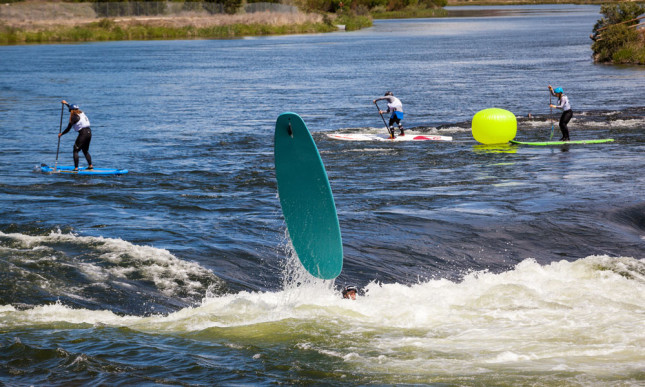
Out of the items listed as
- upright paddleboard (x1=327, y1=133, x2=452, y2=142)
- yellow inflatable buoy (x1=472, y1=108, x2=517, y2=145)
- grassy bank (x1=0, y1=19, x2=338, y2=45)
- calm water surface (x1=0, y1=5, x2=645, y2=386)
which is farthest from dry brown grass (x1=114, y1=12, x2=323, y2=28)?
yellow inflatable buoy (x1=472, y1=108, x2=517, y2=145)

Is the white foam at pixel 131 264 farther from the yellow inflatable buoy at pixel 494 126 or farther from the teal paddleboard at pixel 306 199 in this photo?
the yellow inflatable buoy at pixel 494 126

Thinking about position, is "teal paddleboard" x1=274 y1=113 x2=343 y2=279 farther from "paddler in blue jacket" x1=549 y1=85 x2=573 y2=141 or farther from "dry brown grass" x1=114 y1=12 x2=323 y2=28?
"dry brown grass" x1=114 y1=12 x2=323 y2=28

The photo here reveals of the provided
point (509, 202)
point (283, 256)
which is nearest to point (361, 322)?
point (283, 256)

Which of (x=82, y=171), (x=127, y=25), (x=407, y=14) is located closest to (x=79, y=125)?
(x=82, y=171)

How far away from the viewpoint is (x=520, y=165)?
22078 mm

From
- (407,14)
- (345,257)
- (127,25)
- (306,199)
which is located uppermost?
(407,14)

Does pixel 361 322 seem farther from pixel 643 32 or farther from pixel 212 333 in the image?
pixel 643 32

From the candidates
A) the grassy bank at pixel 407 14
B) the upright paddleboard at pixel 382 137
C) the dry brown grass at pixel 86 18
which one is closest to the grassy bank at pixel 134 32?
the dry brown grass at pixel 86 18

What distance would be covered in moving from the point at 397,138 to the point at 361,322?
1614 centimetres

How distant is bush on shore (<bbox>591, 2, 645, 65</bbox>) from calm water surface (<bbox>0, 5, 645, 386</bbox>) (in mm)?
19238

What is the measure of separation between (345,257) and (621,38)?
144 ft

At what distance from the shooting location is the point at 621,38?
51719mm

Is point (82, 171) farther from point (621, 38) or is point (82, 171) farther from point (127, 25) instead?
point (127, 25)

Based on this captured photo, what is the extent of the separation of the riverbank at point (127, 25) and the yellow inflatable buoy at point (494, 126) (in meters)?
71.3
